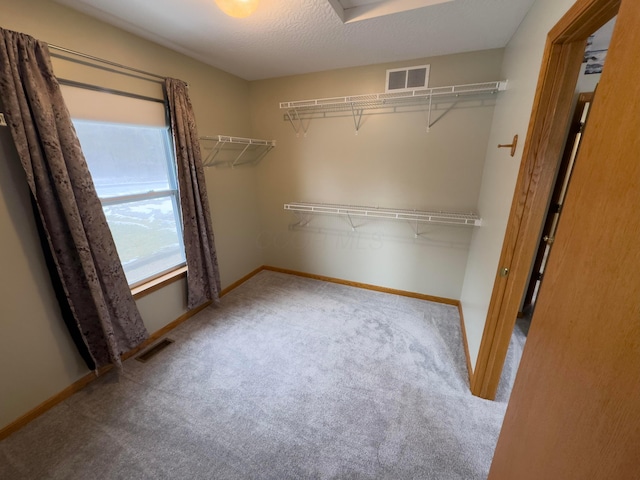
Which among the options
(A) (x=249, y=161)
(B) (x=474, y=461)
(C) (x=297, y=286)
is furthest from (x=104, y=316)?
(B) (x=474, y=461)

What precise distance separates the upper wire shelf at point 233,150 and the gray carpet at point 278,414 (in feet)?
5.37

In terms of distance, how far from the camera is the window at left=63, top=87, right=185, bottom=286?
1675 mm

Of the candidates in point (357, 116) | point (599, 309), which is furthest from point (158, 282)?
point (599, 309)

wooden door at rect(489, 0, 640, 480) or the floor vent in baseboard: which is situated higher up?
wooden door at rect(489, 0, 640, 480)

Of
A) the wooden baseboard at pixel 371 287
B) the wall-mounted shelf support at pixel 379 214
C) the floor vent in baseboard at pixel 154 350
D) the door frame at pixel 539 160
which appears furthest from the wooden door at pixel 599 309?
the floor vent in baseboard at pixel 154 350

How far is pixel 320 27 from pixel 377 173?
4.22 ft

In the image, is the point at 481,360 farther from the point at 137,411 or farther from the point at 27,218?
the point at 27,218

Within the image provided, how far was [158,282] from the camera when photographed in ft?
6.91

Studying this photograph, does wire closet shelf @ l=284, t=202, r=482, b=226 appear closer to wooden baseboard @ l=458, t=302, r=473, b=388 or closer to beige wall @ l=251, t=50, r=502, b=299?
beige wall @ l=251, t=50, r=502, b=299

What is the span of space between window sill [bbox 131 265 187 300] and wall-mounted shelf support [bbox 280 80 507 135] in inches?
73.8

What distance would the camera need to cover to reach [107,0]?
1399 mm

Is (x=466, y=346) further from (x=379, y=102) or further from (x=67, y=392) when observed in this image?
(x=67, y=392)

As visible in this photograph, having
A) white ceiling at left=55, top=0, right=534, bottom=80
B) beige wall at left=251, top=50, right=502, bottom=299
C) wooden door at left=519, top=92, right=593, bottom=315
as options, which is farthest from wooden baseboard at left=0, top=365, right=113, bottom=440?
wooden door at left=519, top=92, right=593, bottom=315

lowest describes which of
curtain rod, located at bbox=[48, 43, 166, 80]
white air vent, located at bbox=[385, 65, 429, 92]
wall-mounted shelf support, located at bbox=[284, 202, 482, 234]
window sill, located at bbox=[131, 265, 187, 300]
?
window sill, located at bbox=[131, 265, 187, 300]
